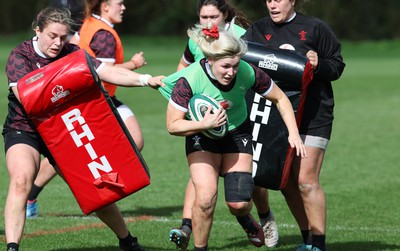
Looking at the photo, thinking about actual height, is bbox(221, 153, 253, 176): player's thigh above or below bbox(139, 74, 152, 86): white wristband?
below

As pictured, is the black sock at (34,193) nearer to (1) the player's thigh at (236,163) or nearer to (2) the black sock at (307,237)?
(2) the black sock at (307,237)

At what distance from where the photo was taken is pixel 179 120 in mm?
6301

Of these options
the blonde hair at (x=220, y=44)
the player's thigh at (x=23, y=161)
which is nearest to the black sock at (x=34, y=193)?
the player's thigh at (x=23, y=161)

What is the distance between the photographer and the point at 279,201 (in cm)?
1015

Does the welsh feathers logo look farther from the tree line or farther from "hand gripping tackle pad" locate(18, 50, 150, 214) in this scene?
the tree line

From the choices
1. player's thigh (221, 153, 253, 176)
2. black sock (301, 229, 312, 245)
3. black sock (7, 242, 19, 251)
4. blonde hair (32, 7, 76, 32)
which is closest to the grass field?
black sock (301, 229, 312, 245)

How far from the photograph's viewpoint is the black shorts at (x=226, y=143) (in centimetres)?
662

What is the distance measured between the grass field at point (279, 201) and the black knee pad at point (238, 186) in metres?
0.98

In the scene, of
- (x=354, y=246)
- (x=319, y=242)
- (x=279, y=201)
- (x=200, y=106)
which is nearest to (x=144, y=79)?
(x=200, y=106)

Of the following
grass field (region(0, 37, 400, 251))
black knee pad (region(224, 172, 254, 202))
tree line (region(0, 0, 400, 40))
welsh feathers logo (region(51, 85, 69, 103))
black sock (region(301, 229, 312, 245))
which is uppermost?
welsh feathers logo (region(51, 85, 69, 103))

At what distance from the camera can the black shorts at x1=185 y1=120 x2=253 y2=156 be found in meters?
6.62

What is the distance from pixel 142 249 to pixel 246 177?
108 cm

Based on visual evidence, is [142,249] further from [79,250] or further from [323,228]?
[323,228]

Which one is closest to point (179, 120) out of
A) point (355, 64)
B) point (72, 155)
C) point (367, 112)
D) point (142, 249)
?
point (72, 155)
